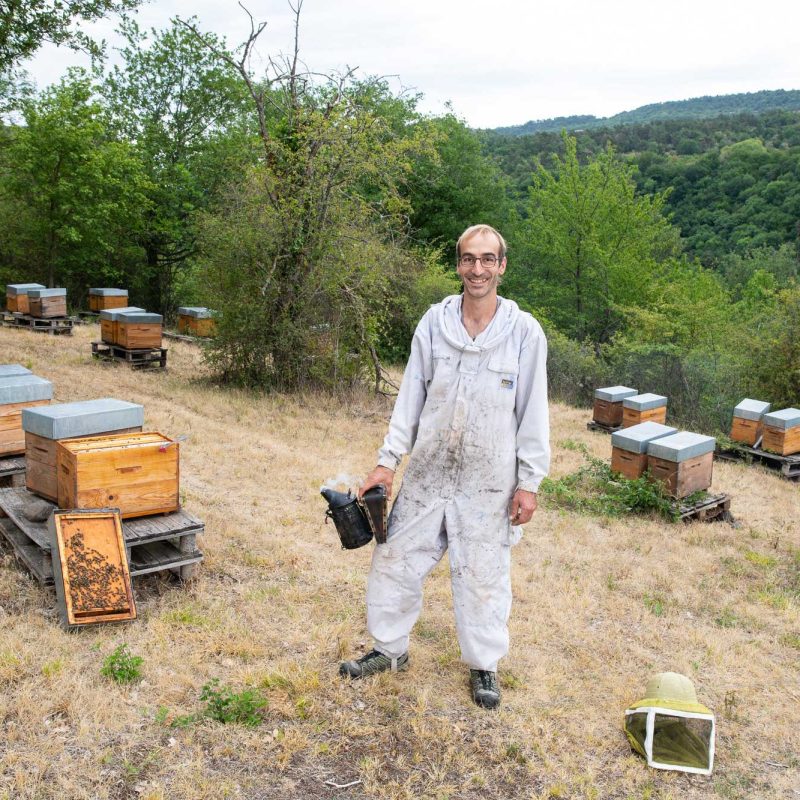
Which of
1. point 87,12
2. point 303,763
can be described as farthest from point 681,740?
point 87,12

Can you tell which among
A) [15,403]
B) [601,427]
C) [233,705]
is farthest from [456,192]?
[233,705]

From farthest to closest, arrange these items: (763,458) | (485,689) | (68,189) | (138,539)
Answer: (68,189) < (763,458) < (138,539) < (485,689)

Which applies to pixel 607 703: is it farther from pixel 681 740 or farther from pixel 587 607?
pixel 587 607

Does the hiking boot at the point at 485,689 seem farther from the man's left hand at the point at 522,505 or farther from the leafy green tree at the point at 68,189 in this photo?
the leafy green tree at the point at 68,189

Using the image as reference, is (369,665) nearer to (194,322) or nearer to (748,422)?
(748,422)

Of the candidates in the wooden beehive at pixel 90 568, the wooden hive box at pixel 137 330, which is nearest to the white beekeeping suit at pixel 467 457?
the wooden beehive at pixel 90 568

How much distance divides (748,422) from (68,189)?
15.3 meters

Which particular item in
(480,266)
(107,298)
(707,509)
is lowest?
(707,509)

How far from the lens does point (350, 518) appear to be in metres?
3.29

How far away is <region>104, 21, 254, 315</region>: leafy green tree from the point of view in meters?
20.3

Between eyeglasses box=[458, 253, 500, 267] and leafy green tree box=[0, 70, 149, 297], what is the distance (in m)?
16.2

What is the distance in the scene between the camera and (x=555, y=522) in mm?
6938

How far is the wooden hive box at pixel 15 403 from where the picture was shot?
191 inches

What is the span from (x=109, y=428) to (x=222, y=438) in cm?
378
